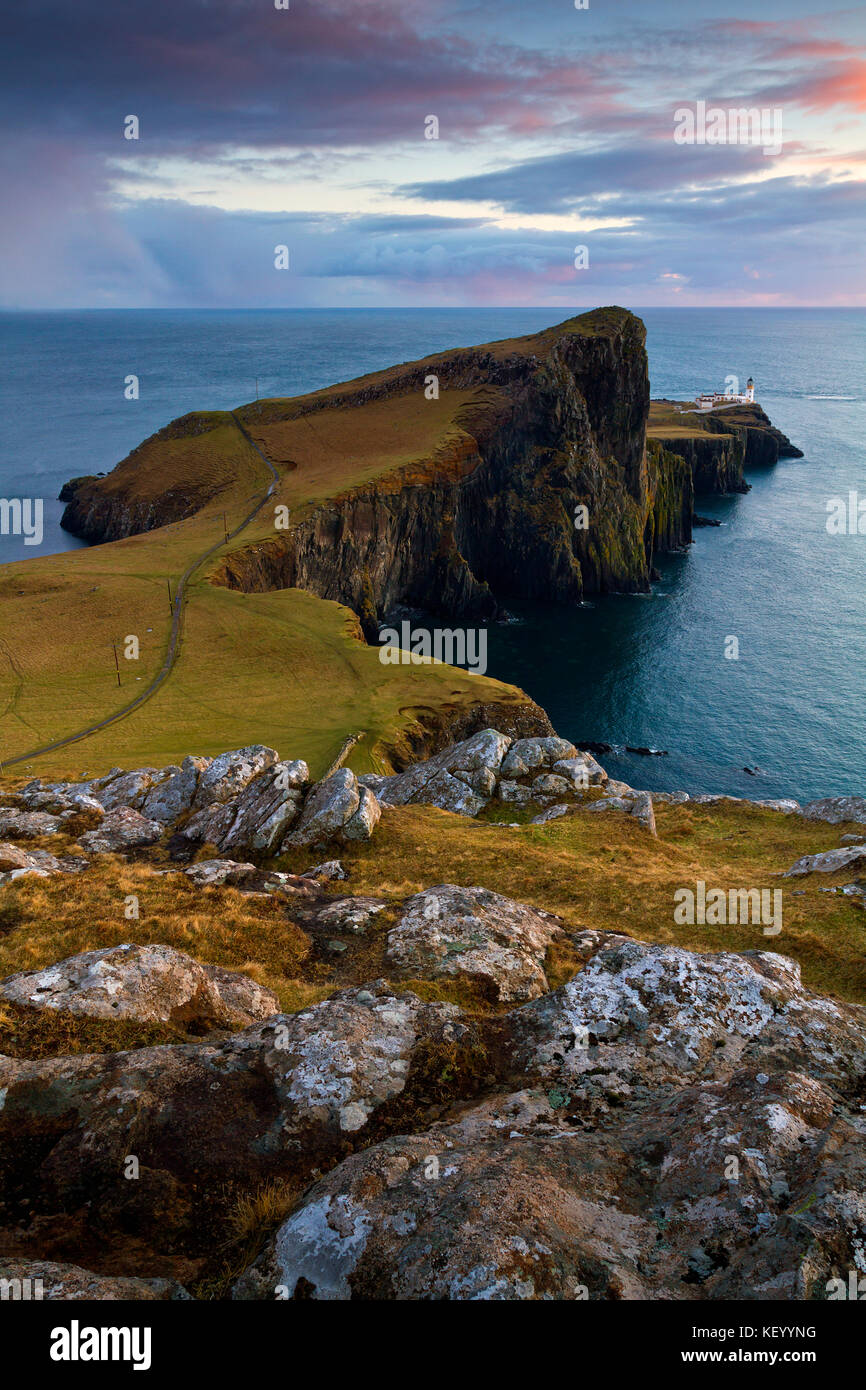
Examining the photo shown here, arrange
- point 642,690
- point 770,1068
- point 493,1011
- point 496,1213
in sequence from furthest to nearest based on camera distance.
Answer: point 642,690, point 493,1011, point 770,1068, point 496,1213

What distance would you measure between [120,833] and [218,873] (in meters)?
8.71

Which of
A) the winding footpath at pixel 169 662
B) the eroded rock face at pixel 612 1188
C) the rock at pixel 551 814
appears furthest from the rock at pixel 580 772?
the winding footpath at pixel 169 662

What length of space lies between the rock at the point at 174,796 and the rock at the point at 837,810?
34170 millimetres

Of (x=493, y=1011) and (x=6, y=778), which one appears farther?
(x=6, y=778)

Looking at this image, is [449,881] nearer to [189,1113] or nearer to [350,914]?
[350,914]

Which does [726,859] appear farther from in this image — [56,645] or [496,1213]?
[56,645]

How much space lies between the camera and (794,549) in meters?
157

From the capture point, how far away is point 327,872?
29.1m

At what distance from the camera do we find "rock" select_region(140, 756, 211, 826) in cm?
3716

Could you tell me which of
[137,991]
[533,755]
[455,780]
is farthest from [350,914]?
[533,755]

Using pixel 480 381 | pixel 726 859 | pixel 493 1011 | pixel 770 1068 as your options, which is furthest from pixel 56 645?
pixel 480 381

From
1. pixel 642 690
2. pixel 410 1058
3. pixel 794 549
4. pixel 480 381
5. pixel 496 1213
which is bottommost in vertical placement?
pixel 642 690

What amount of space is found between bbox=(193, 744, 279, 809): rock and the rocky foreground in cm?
1720
